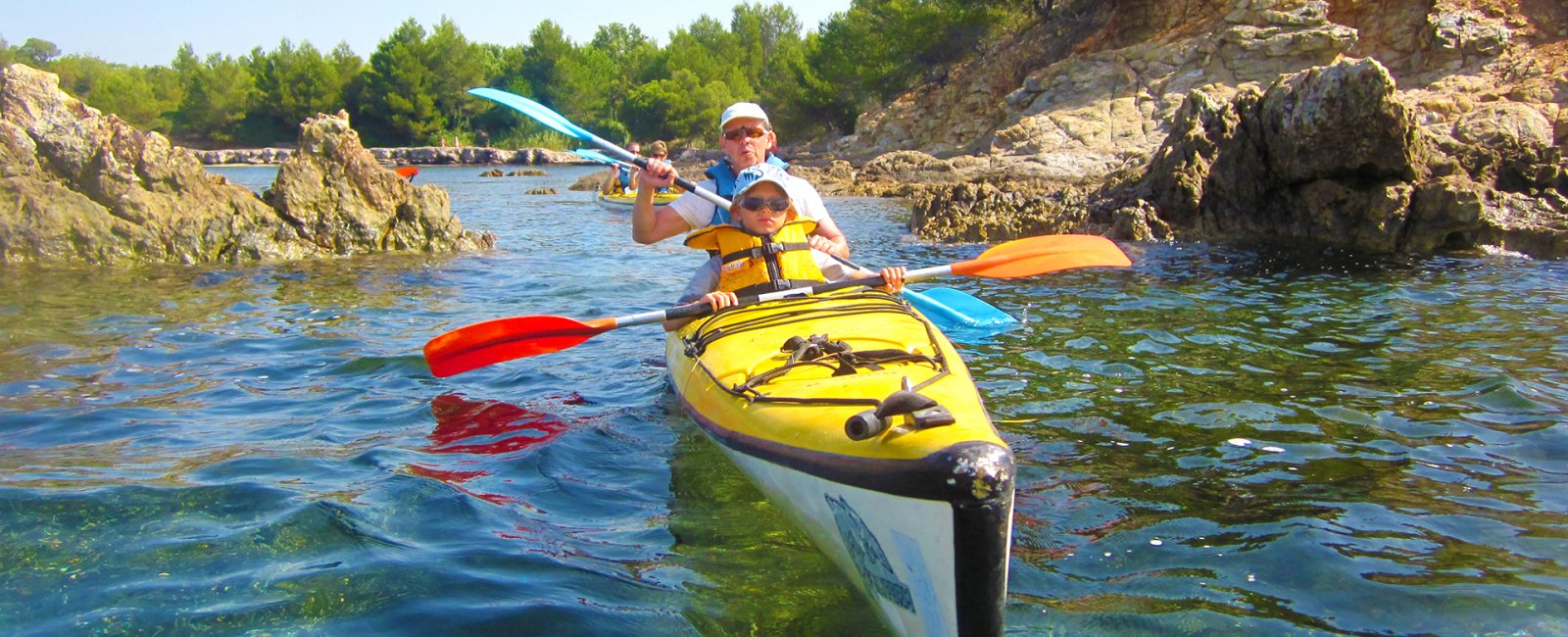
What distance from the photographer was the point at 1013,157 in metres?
25.0

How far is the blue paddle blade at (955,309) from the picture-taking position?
7.33 meters

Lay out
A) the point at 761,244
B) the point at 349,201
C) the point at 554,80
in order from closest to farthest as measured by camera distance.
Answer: the point at 761,244, the point at 349,201, the point at 554,80

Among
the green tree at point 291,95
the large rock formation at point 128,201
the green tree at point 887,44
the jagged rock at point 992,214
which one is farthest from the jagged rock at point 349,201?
the green tree at point 291,95

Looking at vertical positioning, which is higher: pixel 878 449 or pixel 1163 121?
pixel 1163 121

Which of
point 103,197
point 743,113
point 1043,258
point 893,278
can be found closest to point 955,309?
point 1043,258

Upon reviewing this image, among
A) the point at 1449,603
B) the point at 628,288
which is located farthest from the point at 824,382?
the point at 628,288

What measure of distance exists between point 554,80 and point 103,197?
7361cm

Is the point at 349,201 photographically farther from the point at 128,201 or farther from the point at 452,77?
the point at 452,77

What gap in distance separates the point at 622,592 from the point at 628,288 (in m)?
7.71

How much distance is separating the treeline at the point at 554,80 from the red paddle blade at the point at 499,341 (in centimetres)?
3907

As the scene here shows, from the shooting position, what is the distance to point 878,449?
2.71 metres

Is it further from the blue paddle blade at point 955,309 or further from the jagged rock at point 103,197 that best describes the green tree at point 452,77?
the blue paddle blade at point 955,309

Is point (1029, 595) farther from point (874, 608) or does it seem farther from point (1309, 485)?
point (1309, 485)

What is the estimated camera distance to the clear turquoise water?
3.25 metres
